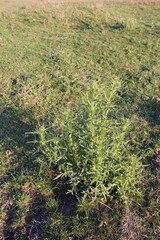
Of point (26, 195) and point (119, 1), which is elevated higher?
point (119, 1)

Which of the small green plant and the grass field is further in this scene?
the grass field

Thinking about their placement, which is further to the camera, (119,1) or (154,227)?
(119,1)

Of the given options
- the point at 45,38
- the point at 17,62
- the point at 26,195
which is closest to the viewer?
the point at 26,195

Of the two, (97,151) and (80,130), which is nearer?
(97,151)

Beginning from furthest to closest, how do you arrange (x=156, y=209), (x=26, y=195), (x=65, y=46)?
(x=65, y=46), (x=26, y=195), (x=156, y=209)

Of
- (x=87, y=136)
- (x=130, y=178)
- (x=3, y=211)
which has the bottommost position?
(x=3, y=211)

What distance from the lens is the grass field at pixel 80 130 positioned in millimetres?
2211

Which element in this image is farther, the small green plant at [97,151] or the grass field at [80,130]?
the grass field at [80,130]

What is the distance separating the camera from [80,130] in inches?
93.3

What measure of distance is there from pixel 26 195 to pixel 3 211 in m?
0.28

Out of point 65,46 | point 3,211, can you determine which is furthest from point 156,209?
point 65,46

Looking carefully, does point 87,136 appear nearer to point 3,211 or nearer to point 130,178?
point 130,178

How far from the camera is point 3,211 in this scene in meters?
2.43

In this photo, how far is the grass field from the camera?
87.0 inches
